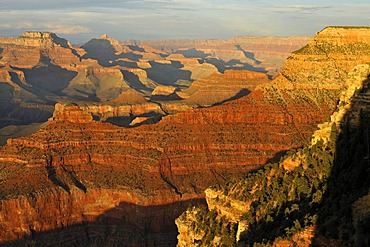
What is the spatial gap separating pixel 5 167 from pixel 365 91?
70.6m

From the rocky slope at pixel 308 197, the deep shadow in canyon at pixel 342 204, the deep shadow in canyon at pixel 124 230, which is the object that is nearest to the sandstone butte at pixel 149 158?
the deep shadow in canyon at pixel 124 230

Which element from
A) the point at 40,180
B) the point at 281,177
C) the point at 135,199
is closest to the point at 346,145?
the point at 281,177

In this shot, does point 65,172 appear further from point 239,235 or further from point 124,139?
point 239,235

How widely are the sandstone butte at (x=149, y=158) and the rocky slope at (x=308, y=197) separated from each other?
3961 cm

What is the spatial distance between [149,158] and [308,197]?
61.7m

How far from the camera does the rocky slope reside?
91.2 ft

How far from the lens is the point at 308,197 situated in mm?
35188

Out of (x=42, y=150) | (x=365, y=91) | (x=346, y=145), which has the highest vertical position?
(x=365, y=91)

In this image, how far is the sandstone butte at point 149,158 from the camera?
88250 millimetres

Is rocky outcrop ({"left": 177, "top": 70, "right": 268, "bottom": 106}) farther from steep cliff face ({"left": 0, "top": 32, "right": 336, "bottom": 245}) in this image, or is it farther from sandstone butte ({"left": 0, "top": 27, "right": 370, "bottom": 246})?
steep cliff face ({"left": 0, "top": 32, "right": 336, "bottom": 245})

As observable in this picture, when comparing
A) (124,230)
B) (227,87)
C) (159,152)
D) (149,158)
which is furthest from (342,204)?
(227,87)

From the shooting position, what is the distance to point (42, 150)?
9631cm

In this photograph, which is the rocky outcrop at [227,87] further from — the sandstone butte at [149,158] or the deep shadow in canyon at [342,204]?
the deep shadow in canyon at [342,204]

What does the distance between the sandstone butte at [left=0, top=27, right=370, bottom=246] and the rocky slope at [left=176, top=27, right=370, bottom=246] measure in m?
39.6
